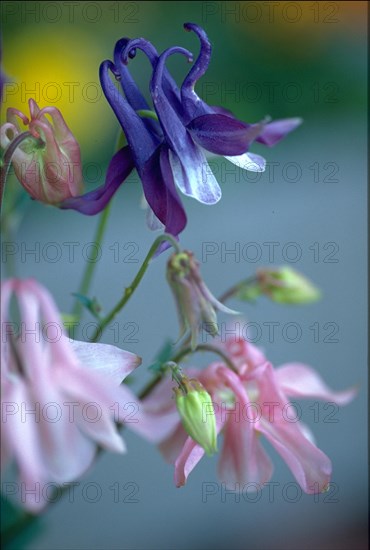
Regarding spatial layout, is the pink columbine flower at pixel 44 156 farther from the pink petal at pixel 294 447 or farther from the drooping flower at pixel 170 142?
the pink petal at pixel 294 447

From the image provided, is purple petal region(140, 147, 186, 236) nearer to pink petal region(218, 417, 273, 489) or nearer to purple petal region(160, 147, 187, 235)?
purple petal region(160, 147, 187, 235)

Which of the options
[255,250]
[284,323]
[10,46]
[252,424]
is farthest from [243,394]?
[284,323]

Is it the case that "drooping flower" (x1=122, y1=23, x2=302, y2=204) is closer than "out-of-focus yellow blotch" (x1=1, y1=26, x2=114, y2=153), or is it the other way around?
"drooping flower" (x1=122, y1=23, x2=302, y2=204)

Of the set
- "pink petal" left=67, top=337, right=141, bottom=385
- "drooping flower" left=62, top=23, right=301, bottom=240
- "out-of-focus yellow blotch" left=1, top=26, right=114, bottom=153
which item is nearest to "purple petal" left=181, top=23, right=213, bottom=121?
"drooping flower" left=62, top=23, right=301, bottom=240

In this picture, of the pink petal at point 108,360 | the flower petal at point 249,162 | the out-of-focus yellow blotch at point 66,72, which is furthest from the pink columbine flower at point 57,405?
the out-of-focus yellow blotch at point 66,72

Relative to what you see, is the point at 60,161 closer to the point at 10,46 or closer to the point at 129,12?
the point at 10,46

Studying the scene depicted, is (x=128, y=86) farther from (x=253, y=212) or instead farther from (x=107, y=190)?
(x=253, y=212)
